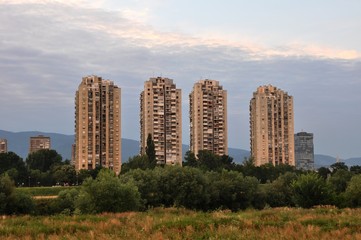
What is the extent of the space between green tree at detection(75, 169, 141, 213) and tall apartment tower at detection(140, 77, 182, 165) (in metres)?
124

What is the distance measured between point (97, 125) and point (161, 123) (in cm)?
2590

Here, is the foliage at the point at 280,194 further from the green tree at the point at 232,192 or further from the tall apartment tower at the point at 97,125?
the tall apartment tower at the point at 97,125

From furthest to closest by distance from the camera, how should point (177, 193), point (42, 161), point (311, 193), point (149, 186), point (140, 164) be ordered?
1. point (42, 161)
2. point (140, 164)
3. point (177, 193)
4. point (149, 186)
5. point (311, 193)

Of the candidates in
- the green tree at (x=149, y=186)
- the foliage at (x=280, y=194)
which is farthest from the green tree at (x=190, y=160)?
the green tree at (x=149, y=186)

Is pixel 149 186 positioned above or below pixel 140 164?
below

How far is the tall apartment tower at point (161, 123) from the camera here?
634 ft

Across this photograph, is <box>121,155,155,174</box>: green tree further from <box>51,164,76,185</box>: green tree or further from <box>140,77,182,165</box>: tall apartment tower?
<box>140,77,182,165</box>: tall apartment tower

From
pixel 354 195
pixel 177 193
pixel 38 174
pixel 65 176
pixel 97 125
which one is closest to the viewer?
pixel 354 195

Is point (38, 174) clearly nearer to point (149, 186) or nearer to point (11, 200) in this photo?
point (149, 186)

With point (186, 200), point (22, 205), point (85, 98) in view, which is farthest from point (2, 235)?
point (85, 98)

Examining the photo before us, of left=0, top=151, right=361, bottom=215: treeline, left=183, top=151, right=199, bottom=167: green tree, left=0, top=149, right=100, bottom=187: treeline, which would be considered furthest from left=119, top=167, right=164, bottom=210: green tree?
left=183, top=151, right=199, bottom=167: green tree

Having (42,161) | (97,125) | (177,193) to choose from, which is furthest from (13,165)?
(177,193)

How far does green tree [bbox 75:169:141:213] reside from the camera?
64062mm

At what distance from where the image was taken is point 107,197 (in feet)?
213
